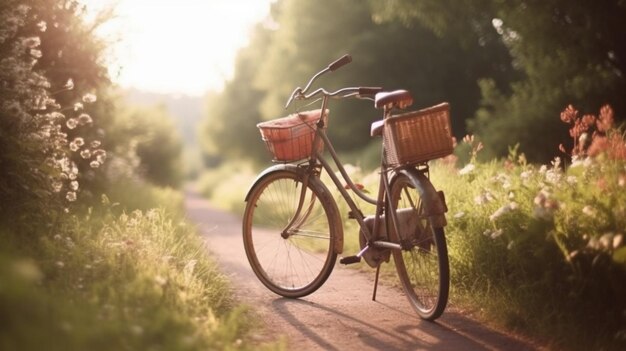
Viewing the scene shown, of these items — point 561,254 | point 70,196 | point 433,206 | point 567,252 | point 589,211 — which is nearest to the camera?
point 589,211

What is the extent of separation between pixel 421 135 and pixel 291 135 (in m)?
1.05

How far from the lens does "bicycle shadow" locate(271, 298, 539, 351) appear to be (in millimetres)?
3943

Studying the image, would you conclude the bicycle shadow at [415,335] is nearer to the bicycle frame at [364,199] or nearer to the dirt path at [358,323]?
the dirt path at [358,323]

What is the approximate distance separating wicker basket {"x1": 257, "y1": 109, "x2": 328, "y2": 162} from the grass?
1.00 metres

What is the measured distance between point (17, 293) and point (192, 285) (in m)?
1.74

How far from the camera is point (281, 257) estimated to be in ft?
23.1

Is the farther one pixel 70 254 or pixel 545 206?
pixel 70 254

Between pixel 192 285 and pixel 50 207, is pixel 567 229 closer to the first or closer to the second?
pixel 192 285

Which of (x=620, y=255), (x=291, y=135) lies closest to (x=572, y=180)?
(x=620, y=255)

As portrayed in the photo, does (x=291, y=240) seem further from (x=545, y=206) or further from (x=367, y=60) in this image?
(x=367, y=60)

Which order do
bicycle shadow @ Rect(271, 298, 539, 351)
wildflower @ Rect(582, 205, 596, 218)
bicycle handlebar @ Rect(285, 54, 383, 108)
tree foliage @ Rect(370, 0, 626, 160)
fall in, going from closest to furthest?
wildflower @ Rect(582, 205, 596, 218)
bicycle shadow @ Rect(271, 298, 539, 351)
bicycle handlebar @ Rect(285, 54, 383, 108)
tree foliage @ Rect(370, 0, 626, 160)

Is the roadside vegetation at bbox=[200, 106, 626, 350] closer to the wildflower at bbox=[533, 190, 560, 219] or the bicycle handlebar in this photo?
the wildflower at bbox=[533, 190, 560, 219]

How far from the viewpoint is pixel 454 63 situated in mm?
18828

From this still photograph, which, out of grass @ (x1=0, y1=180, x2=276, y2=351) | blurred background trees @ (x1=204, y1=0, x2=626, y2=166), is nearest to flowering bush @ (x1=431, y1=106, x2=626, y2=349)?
grass @ (x1=0, y1=180, x2=276, y2=351)
